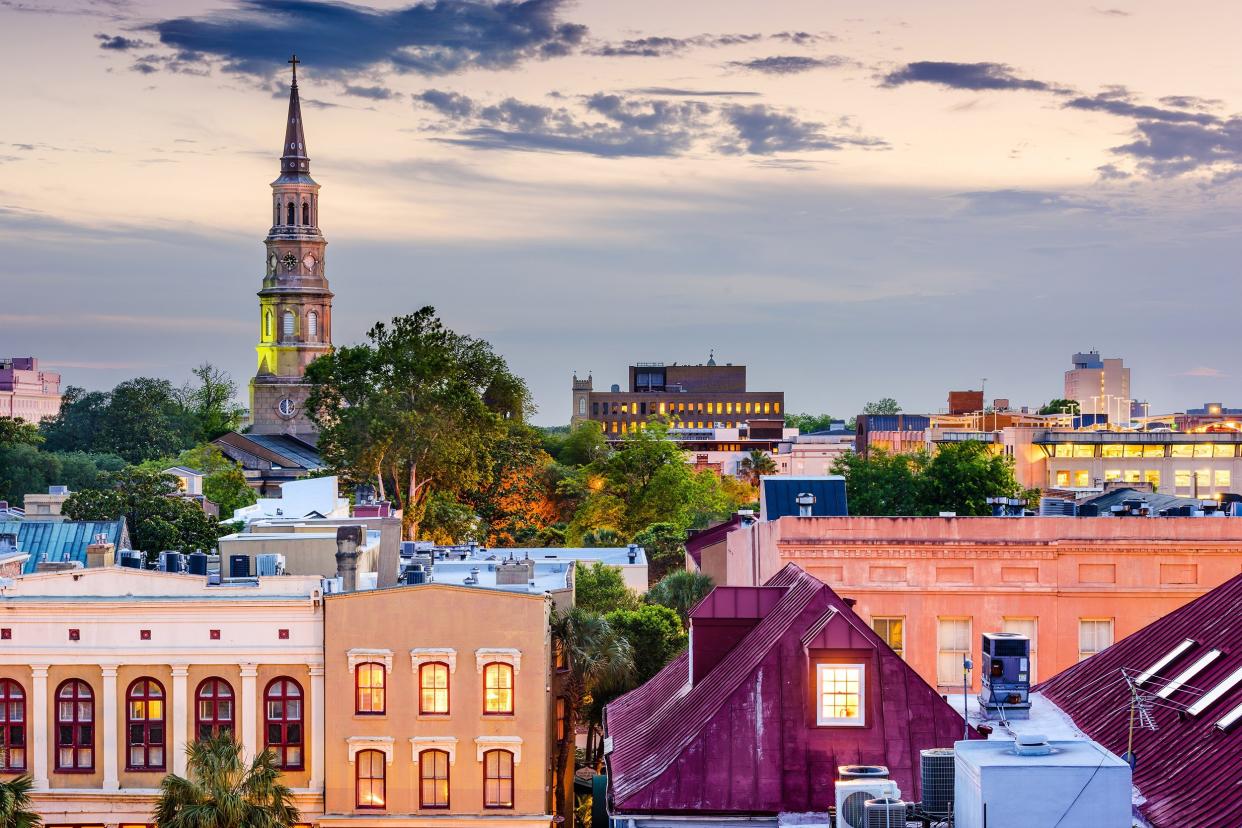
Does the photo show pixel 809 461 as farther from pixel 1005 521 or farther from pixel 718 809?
pixel 718 809

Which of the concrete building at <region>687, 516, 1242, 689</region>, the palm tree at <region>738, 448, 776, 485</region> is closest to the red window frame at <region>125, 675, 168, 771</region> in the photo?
the concrete building at <region>687, 516, 1242, 689</region>

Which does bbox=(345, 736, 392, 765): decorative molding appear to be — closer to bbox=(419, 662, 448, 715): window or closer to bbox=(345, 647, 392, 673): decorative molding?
bbox=(419, 662, 448, 715): window

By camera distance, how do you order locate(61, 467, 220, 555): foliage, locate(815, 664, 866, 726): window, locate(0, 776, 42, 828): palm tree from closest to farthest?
1. locate(815, 664, 866, 726): window
2. locate(0, 776, 42, 828): palm tree
3. locate(61, 467, 220, 555): foliage

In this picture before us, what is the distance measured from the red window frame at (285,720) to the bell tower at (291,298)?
411 feet

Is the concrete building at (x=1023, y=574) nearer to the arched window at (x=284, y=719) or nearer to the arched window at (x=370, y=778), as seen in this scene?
the arched window at (x=370, y=778)

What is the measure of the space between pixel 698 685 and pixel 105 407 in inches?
6184

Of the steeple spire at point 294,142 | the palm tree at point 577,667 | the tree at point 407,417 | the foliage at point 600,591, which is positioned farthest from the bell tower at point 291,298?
the palm tree at point 577,667

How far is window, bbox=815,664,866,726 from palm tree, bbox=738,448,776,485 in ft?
434

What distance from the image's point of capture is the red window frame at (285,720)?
128ft

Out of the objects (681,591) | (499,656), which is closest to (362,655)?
(499,656)

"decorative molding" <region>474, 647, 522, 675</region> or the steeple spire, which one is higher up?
the steeple spire

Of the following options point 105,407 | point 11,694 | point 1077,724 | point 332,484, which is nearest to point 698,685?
point 1077,724

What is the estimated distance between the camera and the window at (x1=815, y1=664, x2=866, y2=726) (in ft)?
83.3

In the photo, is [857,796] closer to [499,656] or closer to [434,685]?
[499,656]
